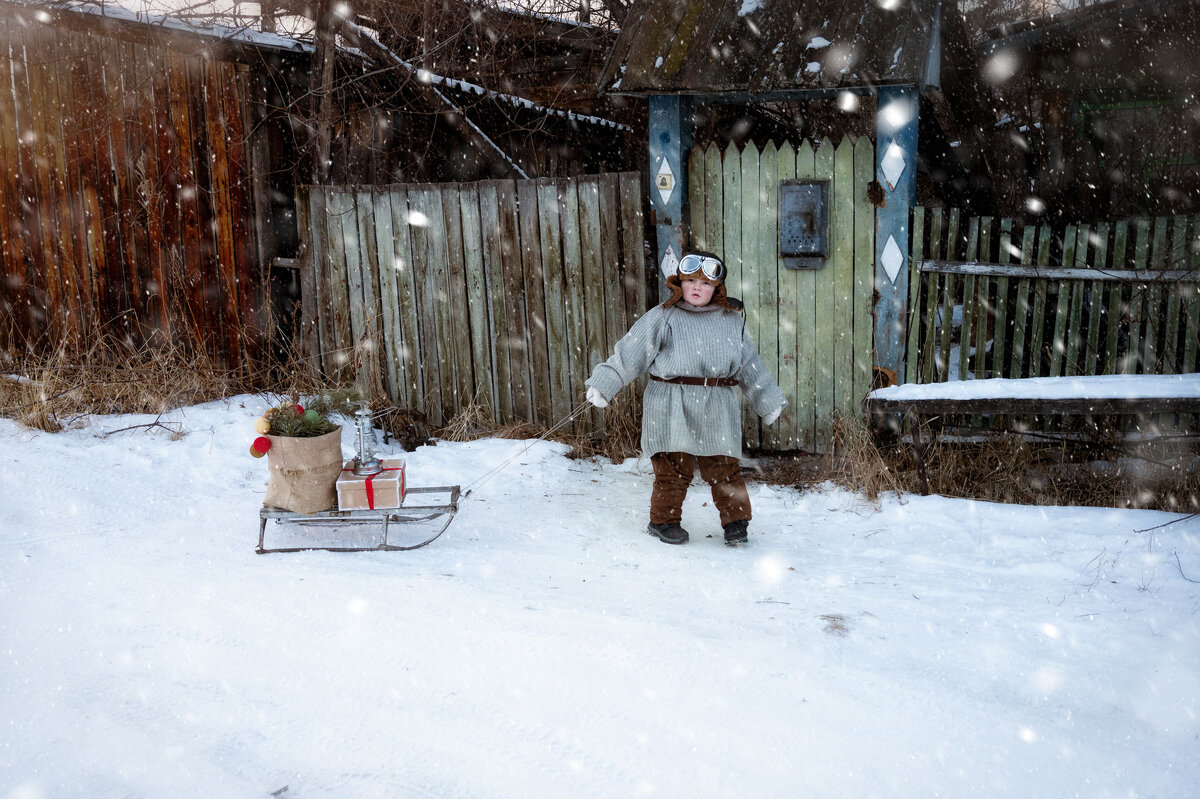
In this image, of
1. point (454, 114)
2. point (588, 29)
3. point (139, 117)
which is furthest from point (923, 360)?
point (139, 117)

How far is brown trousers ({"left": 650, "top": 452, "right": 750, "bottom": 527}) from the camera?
441 centimetres

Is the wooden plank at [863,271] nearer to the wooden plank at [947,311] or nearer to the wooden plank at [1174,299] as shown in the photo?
the wooden plank at [947,311]

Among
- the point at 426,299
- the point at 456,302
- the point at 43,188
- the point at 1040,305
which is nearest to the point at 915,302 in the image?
the point at 1040,305

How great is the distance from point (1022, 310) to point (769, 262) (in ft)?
5.12

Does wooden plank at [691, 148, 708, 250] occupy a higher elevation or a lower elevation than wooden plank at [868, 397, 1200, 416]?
higher

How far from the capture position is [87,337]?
22.8 feet

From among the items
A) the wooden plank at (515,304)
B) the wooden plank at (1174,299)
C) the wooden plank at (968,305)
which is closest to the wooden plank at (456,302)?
the wooden plank at (515,304)

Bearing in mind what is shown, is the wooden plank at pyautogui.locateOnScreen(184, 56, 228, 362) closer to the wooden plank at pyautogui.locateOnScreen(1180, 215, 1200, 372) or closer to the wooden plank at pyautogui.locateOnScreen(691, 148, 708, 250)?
the wooden plank at pyautogui.locateOnScreen(691, 148, 708, 250)

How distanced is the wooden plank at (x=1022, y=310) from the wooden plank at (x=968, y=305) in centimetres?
25

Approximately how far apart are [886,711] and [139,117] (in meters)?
6.91

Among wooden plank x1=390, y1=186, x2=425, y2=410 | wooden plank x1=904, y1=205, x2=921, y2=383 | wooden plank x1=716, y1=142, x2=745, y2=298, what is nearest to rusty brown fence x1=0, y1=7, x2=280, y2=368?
wooden plank x1=390, y1=186, x2=425, y2=410

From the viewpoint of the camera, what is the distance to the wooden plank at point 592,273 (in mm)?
5938

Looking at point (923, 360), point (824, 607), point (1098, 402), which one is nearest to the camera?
point (824, 607)

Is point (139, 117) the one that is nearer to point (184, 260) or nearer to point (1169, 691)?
point (184, 260)
